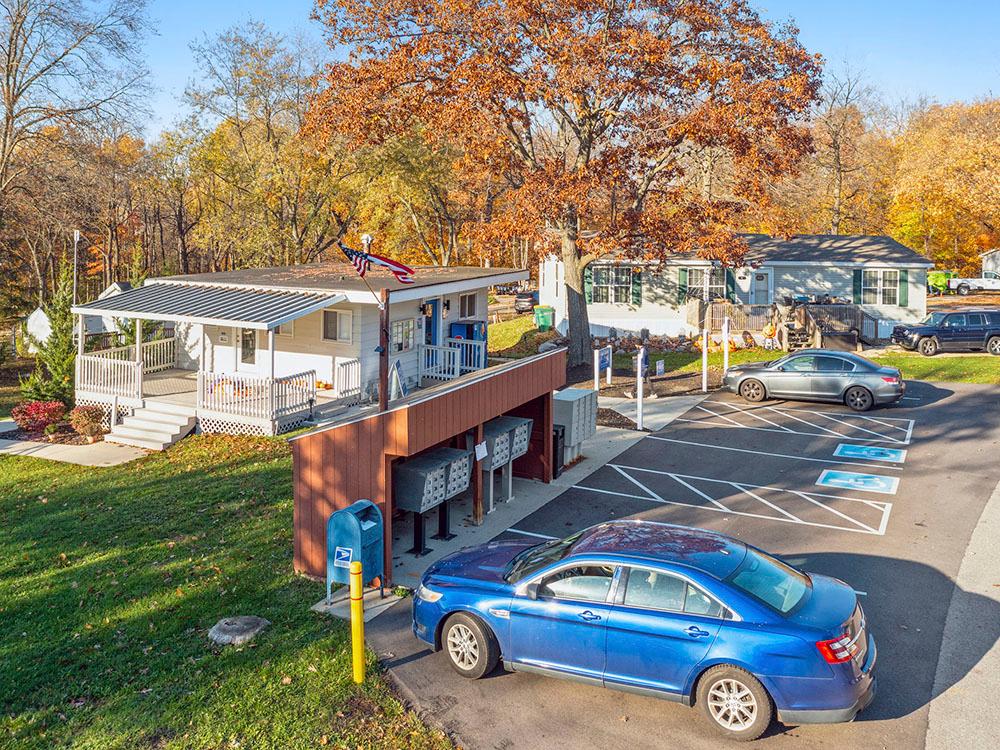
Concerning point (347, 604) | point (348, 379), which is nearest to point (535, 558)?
point (347, 604)

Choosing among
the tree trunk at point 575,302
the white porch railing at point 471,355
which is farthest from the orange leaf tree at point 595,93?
the white porch railing at point 471,355

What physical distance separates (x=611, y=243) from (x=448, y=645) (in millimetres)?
19813

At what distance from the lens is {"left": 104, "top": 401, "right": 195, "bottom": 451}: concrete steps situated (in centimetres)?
1869

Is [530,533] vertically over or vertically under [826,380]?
under

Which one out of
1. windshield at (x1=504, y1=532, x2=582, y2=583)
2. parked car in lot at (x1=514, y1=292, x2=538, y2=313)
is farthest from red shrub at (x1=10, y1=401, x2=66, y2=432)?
parked car in lot at (x1=514, y1=292, x2=538, y2=313)

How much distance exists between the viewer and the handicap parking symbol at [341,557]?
9891 millimetres

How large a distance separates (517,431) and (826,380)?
11165mm

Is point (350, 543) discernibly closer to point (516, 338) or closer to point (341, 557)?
point (341, 557)

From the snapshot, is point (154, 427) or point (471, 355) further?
point (471, 355)

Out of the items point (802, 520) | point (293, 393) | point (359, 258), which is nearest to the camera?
point (359, 258)

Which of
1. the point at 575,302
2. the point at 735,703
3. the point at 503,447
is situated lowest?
the point at 735,703

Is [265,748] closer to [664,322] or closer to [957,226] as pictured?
[664,322]

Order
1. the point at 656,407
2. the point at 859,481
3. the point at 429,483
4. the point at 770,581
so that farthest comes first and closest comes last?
1. the point at 656,407
2. the point at 859,481
3. the point at 429,483
4. the point at 770,581

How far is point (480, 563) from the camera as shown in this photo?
28.7 feet
